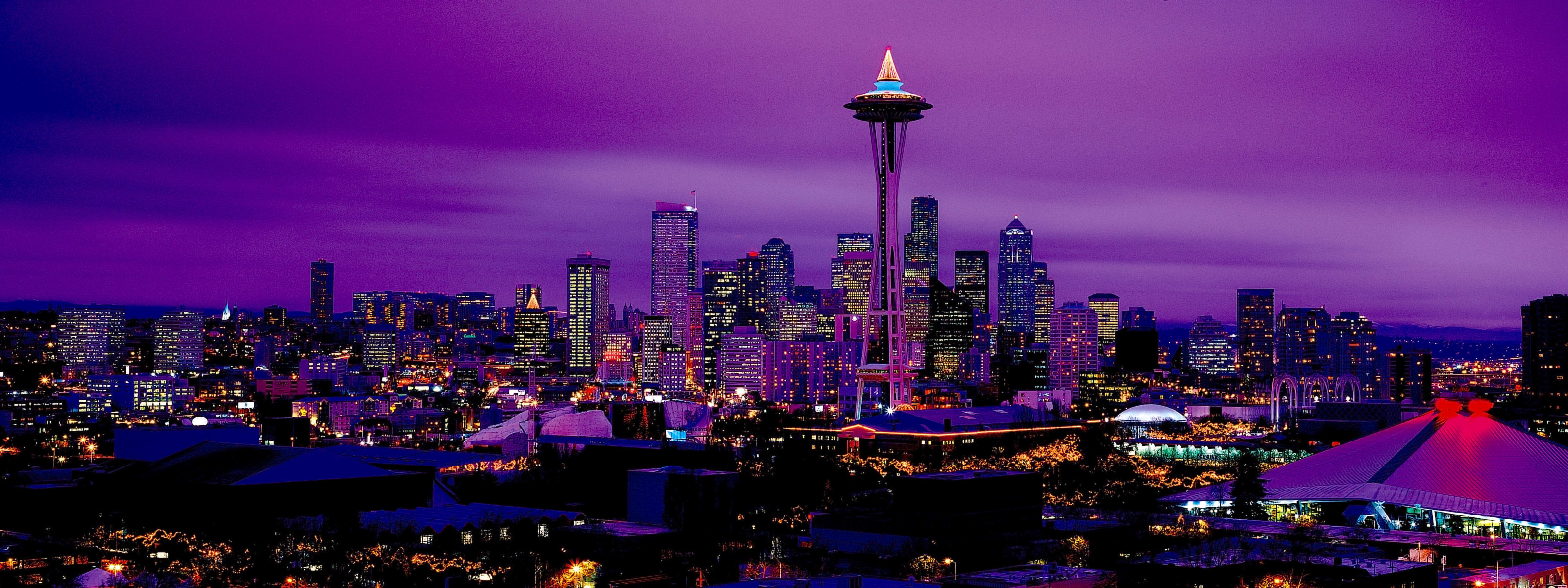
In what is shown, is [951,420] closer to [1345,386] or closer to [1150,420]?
[1150,420]

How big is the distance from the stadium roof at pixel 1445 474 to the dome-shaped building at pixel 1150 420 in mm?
51799

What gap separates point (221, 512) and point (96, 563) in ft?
30.5

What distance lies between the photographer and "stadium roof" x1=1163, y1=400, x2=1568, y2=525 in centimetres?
6334

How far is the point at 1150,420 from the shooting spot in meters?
137

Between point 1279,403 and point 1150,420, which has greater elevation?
point 1279,403

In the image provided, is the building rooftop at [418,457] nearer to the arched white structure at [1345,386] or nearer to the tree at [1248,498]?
the tree at [1248,498]

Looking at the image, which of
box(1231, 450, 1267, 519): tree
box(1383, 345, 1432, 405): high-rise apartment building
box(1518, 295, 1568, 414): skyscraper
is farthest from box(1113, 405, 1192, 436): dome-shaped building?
box(1383, 345, 1432, 405): high-rise apartment building

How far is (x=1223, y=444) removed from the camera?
357 ft

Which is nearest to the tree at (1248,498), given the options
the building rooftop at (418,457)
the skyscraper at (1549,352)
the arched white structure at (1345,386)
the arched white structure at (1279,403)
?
the building rooftop at (418,457)

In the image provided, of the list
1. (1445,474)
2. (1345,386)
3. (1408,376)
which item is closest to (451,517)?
(1445,474)

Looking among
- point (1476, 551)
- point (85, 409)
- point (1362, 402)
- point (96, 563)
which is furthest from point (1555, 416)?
point (85, 409)

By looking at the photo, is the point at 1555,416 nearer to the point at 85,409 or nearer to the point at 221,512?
the point at 221,512

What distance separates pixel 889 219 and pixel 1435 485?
6230 centimetres

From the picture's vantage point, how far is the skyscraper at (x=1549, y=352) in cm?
15962
